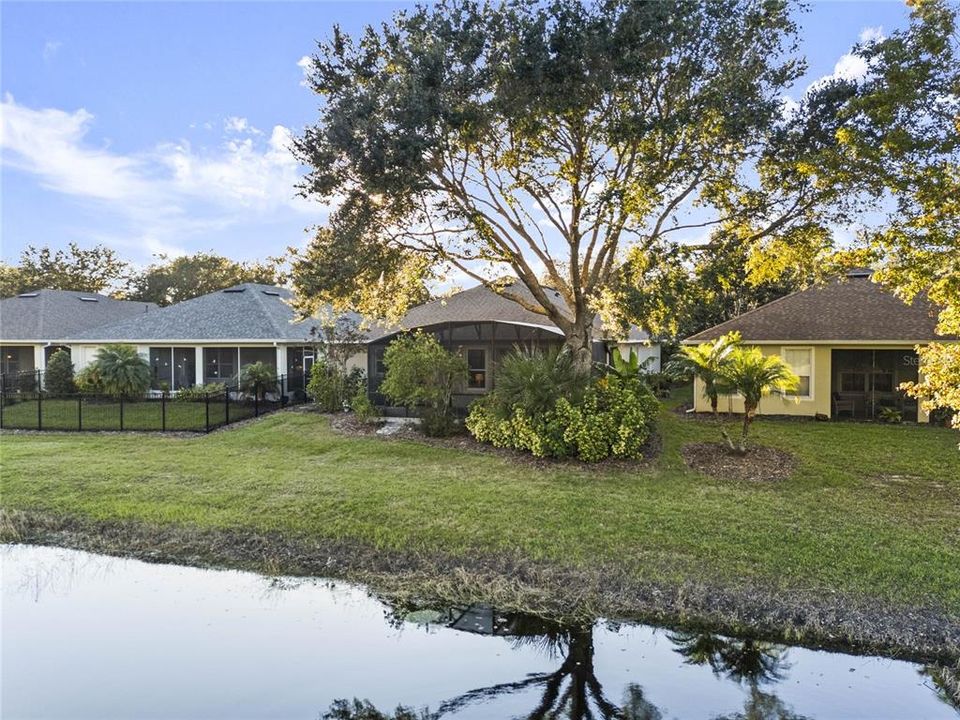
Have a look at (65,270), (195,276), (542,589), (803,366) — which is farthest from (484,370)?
(65,270)

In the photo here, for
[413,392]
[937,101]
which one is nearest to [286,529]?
[413,392]

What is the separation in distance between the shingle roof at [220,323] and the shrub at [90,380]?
234 centimetres

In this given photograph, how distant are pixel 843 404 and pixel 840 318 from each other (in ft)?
8.02

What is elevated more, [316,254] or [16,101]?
[16,101]

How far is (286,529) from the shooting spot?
322 inches

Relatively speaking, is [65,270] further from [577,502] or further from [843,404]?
[843,404]

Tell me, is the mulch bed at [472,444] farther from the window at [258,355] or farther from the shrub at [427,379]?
the window at [258,355]

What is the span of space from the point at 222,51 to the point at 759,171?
1137 cm

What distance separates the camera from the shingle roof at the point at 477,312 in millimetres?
18422

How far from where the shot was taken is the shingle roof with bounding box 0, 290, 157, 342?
987 inches

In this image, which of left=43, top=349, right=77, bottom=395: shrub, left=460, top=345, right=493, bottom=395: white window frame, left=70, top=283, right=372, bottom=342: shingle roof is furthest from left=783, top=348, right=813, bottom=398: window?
left=43, top=349, right=77, bottom=395: shrub

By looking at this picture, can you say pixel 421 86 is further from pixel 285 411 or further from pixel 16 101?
pixel 285 411

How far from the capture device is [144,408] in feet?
62.6

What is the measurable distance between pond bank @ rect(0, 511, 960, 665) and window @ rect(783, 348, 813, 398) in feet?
39.1
